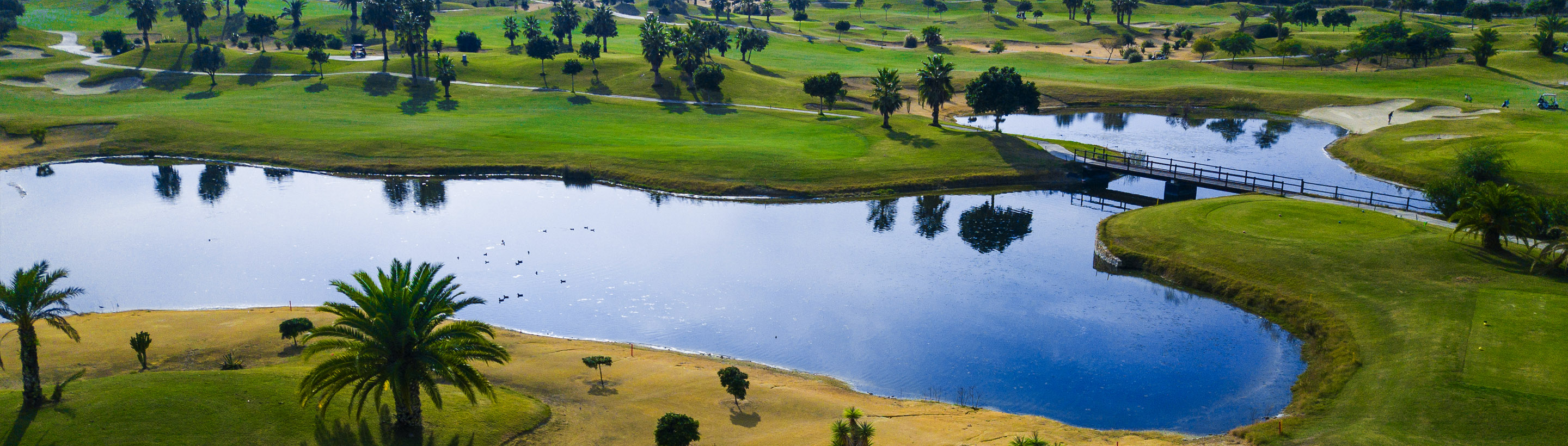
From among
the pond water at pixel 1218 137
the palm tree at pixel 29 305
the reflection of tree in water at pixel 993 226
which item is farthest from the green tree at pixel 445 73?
the palm tree at pixel 29 305

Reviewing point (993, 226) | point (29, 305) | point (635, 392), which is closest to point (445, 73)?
point (993, 226)

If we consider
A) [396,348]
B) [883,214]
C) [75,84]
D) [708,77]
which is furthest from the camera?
[75,84]

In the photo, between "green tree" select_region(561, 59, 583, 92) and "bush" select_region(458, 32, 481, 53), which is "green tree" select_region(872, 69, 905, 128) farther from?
"bush" select_region(458, 32, 481, 53)

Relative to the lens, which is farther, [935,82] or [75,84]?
[75,84]

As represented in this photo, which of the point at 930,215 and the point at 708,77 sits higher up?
the point at 708,77

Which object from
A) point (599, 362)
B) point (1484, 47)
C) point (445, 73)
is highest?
point (1484, 47)

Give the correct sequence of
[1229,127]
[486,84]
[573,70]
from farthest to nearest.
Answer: [486,84] < [573,70] < [1229,127]

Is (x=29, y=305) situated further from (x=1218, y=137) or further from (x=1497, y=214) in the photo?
(x=1218, y=137)
